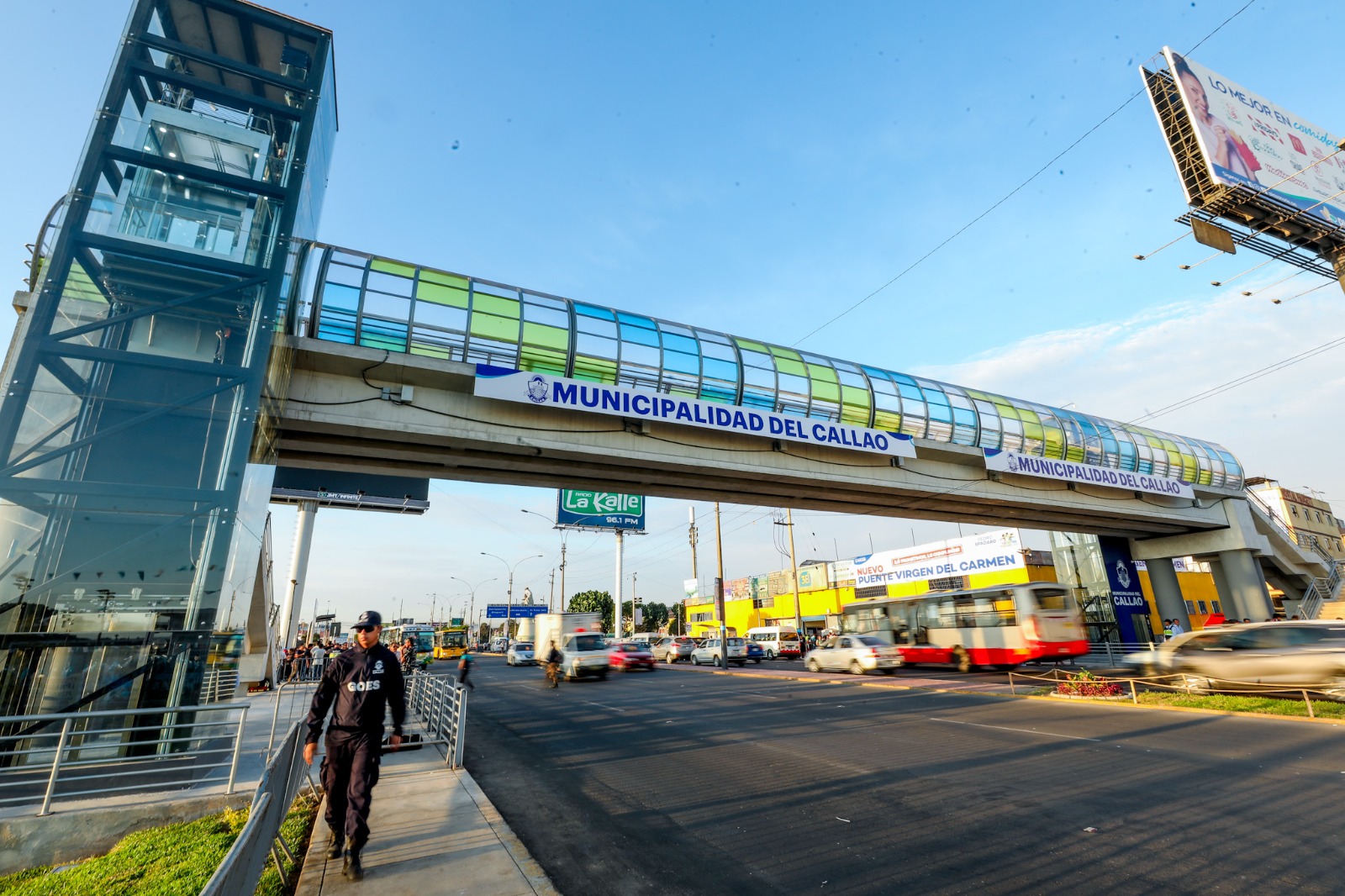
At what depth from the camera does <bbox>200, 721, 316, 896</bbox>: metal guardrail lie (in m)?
2.37

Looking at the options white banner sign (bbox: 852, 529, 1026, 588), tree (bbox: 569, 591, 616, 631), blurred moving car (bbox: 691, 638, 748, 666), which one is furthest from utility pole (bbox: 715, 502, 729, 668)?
tree (bbox: 569, 591, 616, 631)

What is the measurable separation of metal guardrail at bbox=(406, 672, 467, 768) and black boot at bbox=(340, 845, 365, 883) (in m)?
3.49

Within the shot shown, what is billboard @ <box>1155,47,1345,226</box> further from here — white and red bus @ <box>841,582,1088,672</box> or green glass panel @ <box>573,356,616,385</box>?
green glass panel @ <box>573,356,616,385</box>

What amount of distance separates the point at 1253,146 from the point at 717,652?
30.8m

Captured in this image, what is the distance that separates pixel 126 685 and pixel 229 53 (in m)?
13.0

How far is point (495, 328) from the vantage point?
47.9ft

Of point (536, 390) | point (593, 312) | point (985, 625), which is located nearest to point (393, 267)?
point (536, 390)

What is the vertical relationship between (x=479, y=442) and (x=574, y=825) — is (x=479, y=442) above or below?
above

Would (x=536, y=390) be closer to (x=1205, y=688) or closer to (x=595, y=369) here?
(x=595, y=369)

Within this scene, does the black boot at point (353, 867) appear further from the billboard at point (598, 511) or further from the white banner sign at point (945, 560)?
the white banner sign at point (945, 560)

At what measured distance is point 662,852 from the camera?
498 centimetres

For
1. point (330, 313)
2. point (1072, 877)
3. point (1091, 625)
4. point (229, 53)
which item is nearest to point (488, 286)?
point (330, 313)

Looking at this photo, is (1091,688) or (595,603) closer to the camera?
(1091,688)

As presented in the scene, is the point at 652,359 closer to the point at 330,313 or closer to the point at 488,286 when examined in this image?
the point at 488,286
